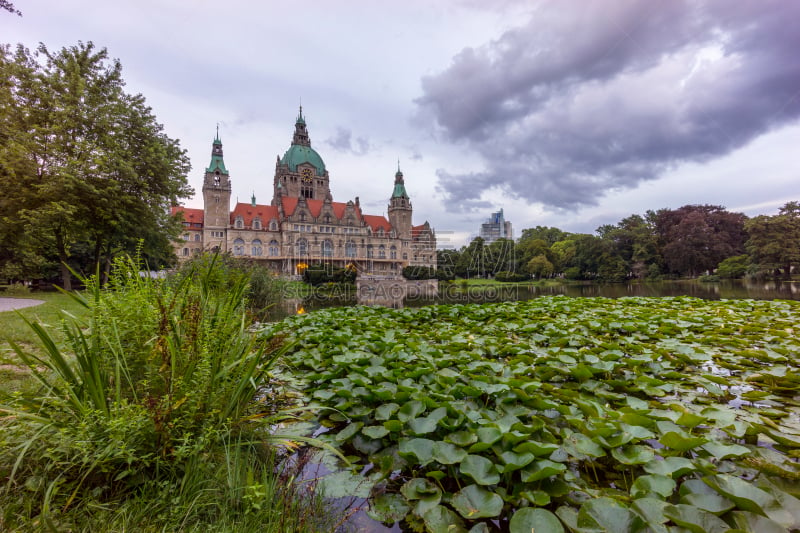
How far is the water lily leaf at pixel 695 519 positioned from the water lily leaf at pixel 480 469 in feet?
1.89

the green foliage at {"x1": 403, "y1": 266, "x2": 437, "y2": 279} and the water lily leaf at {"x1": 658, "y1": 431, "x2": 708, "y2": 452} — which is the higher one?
the green foliage at {"x1": 403, "y1": 266, "x2": 437, "y2": 279}

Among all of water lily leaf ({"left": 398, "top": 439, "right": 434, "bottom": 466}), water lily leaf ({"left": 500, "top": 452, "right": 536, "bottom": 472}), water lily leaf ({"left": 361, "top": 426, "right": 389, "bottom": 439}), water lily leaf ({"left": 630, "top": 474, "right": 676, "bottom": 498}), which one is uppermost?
water lily leaf ({"left": 500, "top": 452, "right": 536, "bottom": 472})

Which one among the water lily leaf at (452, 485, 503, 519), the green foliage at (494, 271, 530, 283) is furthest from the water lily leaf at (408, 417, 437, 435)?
the green foliage at (494, 271, 530, 283)

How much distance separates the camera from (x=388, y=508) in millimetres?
1507

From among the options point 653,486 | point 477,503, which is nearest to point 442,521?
point 477,503

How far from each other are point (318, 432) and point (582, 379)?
7.06 ft

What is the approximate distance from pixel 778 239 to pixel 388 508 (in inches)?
1242

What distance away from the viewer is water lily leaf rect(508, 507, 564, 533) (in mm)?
1143

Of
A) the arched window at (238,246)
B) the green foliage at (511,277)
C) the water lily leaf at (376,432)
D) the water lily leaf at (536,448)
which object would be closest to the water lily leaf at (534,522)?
the water lily leaf at (536,448)

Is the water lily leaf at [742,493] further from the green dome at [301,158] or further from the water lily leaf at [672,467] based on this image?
the green dome at [301,158]

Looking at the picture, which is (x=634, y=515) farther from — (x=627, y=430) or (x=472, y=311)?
(x=472, y=311)

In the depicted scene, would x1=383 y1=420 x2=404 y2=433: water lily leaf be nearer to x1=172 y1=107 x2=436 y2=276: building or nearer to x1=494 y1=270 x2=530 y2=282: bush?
x1=172 y1=107 x2=436 y2=276: building

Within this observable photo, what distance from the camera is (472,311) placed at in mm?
6629

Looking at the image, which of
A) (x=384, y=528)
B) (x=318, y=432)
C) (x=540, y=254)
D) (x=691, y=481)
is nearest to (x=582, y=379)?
(x=691, y=481)
